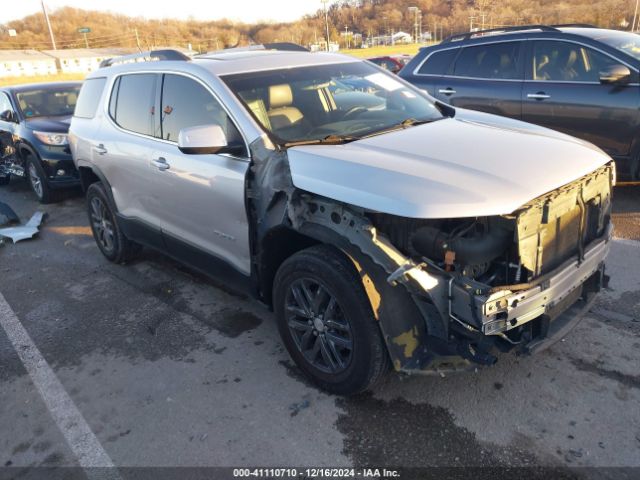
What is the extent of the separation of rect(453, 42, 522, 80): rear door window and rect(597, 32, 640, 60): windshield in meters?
0.95

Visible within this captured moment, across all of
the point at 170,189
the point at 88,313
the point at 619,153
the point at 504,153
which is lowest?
the point at 88,313

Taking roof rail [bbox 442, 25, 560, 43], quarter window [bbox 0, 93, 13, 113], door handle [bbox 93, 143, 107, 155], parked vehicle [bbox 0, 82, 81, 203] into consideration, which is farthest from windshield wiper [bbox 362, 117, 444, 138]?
quarter window [bbox 0, 93, 13, 113]

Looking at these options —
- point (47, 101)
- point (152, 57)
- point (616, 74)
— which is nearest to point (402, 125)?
point (152, 57)

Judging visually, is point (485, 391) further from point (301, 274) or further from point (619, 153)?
point (619, 153)

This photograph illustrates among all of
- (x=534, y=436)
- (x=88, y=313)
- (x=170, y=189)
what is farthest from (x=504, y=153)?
(x=88, y=313)

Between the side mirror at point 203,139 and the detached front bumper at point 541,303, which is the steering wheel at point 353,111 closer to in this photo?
the side mirror at point 203,139

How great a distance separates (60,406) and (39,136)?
6083 mm

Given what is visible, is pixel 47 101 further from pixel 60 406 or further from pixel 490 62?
pixel 60 406

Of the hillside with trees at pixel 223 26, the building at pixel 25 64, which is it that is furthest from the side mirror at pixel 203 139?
the building at pixel 25 64

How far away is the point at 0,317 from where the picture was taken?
452 centimetres

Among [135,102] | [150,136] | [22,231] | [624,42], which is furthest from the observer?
[22,231]

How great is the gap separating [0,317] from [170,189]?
2010 mm

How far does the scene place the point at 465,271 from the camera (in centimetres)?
251

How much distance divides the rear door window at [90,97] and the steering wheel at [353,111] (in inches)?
105
